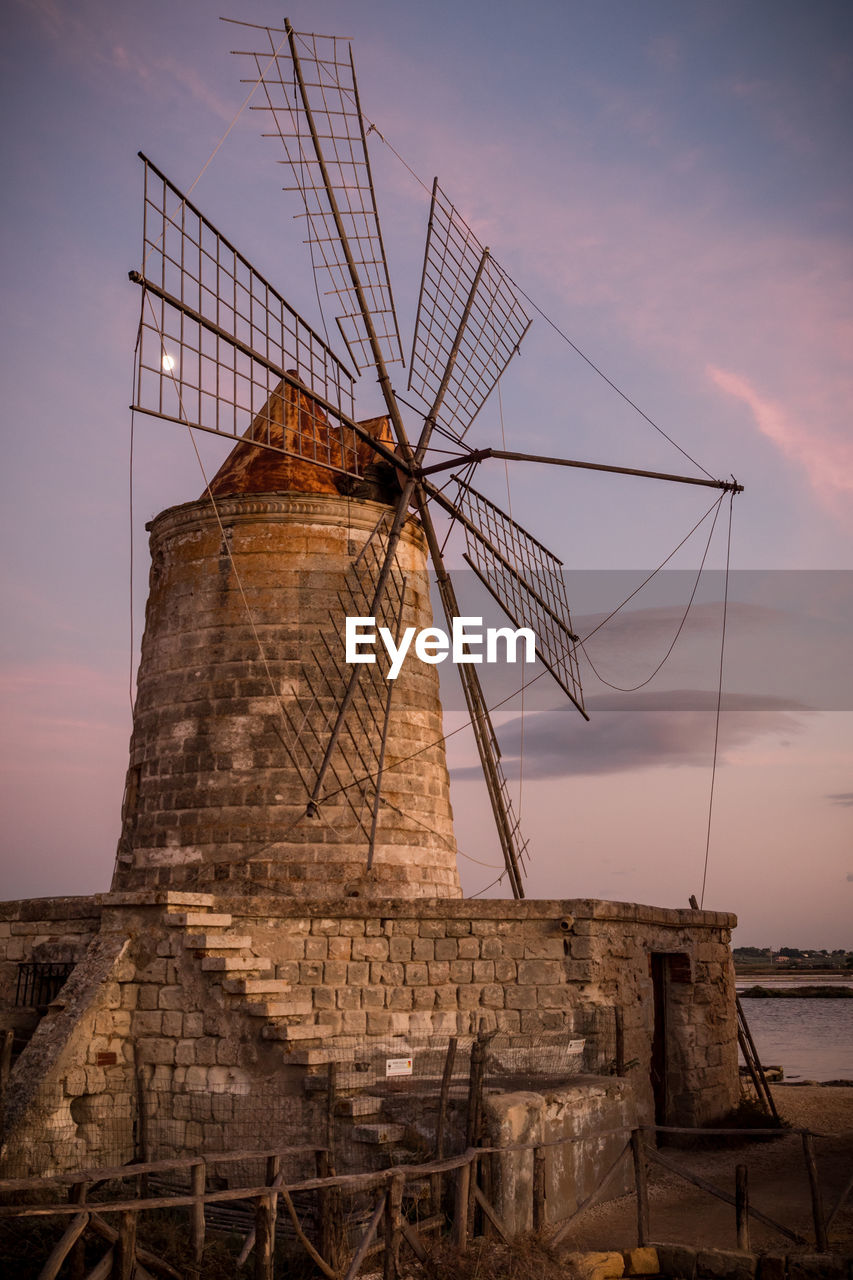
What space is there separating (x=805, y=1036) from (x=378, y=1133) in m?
26.4

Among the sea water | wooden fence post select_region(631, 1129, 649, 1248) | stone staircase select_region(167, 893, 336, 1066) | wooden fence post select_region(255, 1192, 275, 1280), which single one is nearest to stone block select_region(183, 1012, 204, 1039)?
stone staircase select_region(167, 893, 336, 1066)

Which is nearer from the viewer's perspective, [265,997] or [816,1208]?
[816,1208]

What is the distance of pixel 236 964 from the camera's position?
7.70 m

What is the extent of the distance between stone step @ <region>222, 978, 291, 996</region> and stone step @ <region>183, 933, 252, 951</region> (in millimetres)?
241

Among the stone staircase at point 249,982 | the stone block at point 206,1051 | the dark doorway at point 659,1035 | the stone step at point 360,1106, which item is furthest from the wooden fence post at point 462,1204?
the dark doorway at point 659,1035

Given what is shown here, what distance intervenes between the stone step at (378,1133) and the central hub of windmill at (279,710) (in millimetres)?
2946

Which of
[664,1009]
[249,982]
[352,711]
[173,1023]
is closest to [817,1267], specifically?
[249,982]

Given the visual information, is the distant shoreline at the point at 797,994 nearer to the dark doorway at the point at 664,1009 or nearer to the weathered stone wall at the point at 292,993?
the dark doorway at the point at 664,1009

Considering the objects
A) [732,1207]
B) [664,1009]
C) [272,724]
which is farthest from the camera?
[664,1009]

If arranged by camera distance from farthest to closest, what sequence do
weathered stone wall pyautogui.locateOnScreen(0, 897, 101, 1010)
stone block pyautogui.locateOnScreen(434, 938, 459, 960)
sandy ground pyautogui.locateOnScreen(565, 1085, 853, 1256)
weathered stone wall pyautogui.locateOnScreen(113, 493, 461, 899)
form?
weathered stone wall pyautogui.locateOnScreen(113, 493, 461, 899)
stone block pyautogui.locateOnScreen(434, 938, 459, 960)
weathered stone wall pyautogui.locateOnScreen(0, 897, 101, 1010)
sandy ground pyautogui.locateOnScreen(565, 1085, 853, 1256)

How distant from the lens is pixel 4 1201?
652 centimetres

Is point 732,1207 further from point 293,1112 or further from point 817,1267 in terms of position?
point 293,1112

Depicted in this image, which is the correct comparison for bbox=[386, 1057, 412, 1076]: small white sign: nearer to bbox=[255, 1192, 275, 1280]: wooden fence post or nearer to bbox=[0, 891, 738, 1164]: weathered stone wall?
bbox=[0, 891, 738, 1164]: weathered stone wall

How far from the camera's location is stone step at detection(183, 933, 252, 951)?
769cm
